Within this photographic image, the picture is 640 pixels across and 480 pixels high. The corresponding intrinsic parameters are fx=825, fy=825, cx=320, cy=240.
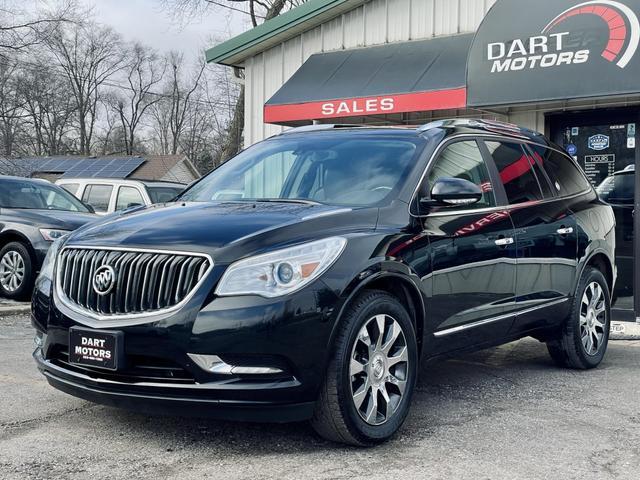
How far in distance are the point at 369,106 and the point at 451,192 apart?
20.1ft

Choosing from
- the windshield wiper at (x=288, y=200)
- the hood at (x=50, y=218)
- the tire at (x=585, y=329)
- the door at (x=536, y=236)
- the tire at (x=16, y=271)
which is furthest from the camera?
the hood at (x=50, y=218)

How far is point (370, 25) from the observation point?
12016mm

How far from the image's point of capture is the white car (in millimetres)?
13727

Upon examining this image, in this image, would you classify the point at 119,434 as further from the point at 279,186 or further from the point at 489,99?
the point at 489,99

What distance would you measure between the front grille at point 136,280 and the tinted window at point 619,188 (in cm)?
736

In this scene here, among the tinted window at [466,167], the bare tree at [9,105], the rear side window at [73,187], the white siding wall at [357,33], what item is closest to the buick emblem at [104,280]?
the tinted window at [466,167]

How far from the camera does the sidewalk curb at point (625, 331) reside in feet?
29.3

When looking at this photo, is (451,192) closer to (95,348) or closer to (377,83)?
(95,348)

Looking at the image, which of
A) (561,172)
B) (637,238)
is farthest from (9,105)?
(561,172)

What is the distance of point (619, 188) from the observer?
1003cm

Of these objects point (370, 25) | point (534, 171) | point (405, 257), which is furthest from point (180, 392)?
point (370, 25)

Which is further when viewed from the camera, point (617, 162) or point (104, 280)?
point (617, 162)

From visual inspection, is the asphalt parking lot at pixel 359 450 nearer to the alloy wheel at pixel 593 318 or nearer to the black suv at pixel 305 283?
the black suv at pixel 305 283

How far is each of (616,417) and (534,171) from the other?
202 cm
